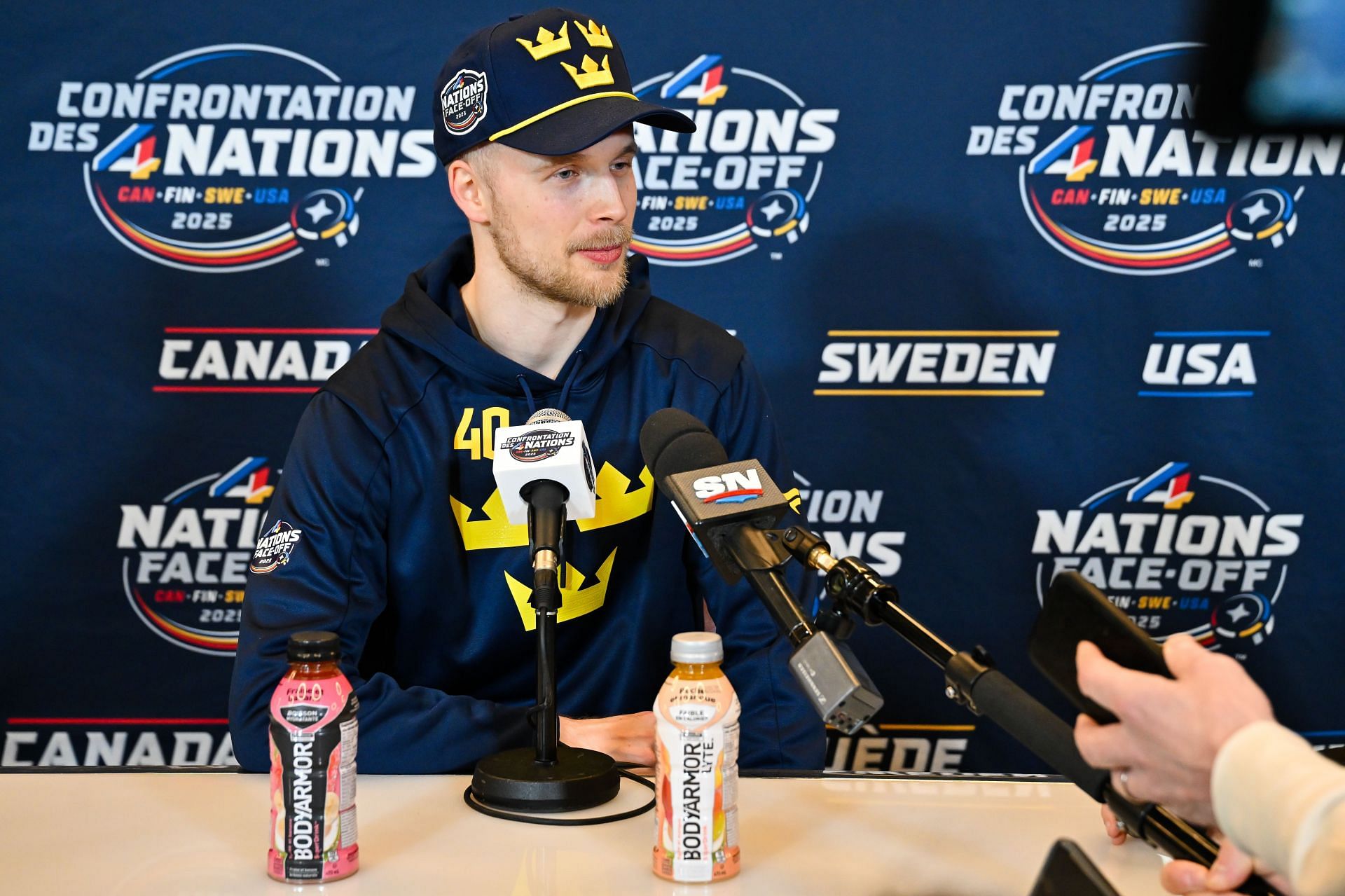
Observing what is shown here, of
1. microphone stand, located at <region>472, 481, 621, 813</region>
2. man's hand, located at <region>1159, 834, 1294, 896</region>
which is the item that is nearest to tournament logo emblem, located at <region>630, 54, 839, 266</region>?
microphone stand, located at <region>472, 481, 621, 813</region>

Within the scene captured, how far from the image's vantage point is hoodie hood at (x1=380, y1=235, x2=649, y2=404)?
1.78 meters

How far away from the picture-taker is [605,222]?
1.84 m

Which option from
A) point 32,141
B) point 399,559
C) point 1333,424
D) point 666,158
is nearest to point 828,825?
point 399,559

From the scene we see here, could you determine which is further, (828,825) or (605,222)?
(605,222)

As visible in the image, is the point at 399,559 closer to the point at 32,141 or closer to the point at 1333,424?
the point at 32,141

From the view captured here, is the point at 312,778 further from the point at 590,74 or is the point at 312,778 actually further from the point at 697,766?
the point at 590,74

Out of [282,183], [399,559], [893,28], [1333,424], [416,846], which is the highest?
[893,28]

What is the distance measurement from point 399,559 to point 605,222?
0.55 m

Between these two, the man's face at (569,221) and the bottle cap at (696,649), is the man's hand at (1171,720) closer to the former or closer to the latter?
the bottle cap at (696,649)

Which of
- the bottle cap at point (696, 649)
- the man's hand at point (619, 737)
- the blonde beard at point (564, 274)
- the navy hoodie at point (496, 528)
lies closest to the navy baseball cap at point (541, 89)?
the blonde beard at point (564, 274)

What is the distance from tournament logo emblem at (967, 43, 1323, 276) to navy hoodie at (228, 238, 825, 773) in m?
0.85

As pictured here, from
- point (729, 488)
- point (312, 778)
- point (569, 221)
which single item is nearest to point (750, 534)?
point (729, 488)

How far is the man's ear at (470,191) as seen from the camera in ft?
6.20

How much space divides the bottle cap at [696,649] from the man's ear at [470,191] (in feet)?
3.18
